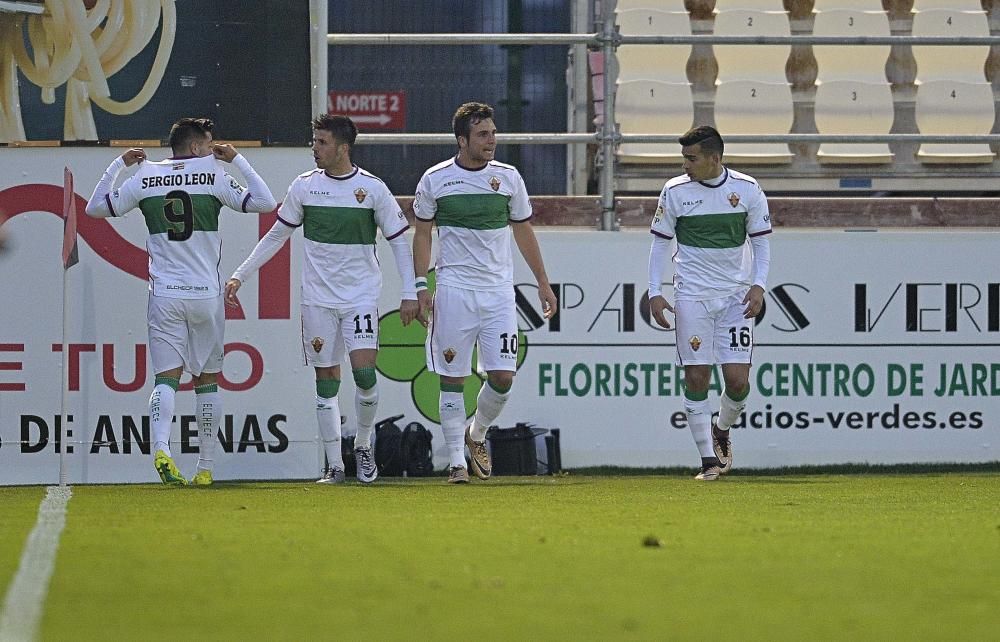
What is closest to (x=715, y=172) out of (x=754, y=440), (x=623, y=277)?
(x=623, y=277)

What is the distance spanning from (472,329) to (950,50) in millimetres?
7315

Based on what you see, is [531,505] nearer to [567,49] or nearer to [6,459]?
[6,459]

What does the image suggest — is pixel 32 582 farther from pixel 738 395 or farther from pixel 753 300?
pixel 738 395

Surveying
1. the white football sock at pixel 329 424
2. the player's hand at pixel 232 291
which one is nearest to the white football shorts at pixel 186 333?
the player's hand at pixel 232 291

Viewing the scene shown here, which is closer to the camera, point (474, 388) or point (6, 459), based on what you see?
point (6, 459)

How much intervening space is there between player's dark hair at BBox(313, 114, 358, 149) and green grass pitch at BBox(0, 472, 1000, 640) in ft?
7.43

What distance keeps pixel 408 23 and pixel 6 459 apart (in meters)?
5.21

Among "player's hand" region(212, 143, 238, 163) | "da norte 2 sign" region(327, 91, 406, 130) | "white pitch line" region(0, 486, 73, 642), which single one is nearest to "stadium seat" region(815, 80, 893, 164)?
"da norte 2 sign" region(327, 91, 406, 130)

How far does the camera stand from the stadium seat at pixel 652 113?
13539 mm

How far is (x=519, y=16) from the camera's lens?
13.2 metres

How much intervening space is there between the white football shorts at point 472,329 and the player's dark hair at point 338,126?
1.02m

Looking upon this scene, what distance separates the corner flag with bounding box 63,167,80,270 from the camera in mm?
9336

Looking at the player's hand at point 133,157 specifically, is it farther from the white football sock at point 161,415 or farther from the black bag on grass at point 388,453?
the black bag on grass at point 388,453

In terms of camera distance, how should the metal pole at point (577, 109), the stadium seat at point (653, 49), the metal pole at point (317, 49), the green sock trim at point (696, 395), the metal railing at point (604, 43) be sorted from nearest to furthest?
the green sock trim at point (696, 395)
the metal pole at point (317, 49)
the metal railing at point (604, 43)
the metal pole at point (577, 109)
the stadium seat at point (653, 49)
